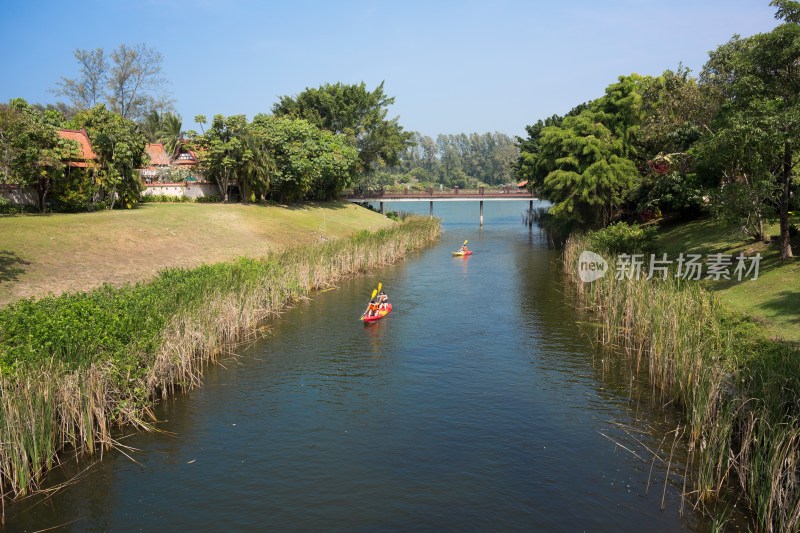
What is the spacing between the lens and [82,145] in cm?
4138

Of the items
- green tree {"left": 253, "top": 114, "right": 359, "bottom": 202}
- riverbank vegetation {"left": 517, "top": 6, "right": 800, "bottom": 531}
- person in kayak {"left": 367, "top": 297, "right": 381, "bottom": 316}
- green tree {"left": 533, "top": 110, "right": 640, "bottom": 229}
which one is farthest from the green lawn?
green tree {"left": 253, "top": 114, "right": 359, "bottom": 202}

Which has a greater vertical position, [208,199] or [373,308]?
[208,199]

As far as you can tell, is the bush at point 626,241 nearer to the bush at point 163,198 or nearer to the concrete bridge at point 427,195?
the bush at point 163,198

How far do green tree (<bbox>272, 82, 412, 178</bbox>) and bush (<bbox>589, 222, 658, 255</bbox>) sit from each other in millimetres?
45494

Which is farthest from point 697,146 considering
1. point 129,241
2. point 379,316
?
point 129,241

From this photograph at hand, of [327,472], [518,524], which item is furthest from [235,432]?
[518,524]

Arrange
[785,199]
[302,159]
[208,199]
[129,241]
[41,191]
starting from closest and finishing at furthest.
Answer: [785,199] < [129,241] < [41,191] < [208,199] < [302,159]

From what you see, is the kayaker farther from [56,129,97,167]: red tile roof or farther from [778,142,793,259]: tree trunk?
[56,129,97,167]: red tile roof

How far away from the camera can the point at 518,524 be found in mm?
11719

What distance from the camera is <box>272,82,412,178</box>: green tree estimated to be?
249 feet

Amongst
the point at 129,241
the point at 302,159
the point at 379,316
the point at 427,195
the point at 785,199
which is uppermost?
the point at 302,159

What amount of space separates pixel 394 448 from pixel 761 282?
1919 cm

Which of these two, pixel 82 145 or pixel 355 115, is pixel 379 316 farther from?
pixel 355 115

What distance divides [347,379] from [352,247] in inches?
796
